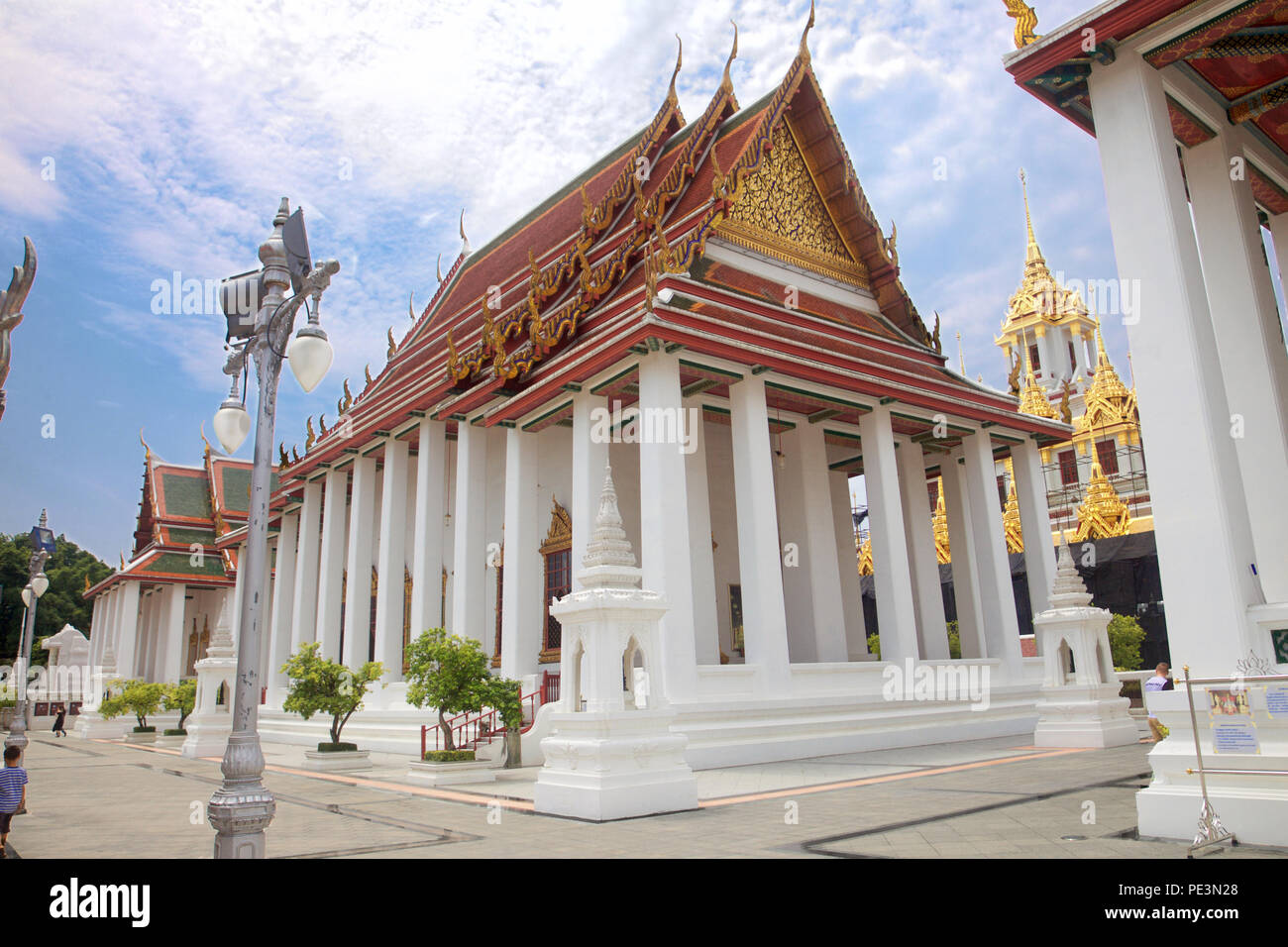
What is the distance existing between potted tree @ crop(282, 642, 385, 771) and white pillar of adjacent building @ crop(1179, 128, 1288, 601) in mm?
10412

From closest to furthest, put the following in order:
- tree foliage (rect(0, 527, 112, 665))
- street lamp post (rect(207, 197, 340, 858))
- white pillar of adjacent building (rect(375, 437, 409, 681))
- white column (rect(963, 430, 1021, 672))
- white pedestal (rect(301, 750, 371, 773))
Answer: street lamp post (rect(207, 197, 340, 858)) < white pedestal (rect(301, 750, 371, 773)) < white column (rect(963, 430, 1021, 672)) < white pillar of adjacent building (rect(375, 437, 409, 681)) < tree foliage (rect(0, 527, 112, 665))

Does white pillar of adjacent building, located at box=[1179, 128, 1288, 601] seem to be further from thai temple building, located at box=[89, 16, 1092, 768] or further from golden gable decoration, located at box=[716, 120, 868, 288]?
golden gable decoration, located at box=[716, 120, 868, 288]

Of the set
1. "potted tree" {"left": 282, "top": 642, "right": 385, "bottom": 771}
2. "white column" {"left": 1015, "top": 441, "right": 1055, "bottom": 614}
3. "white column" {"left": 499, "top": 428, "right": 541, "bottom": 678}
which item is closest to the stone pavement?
"potted tree" {"left": 282, "top": 642, "right": 385, "bottom": 771}

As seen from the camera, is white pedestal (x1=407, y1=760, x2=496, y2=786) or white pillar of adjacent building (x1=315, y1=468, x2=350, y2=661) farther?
white pillar of adjacent building (x1=315, y1=468, x2=350, y2=661)

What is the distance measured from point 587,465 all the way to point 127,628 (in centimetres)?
2409

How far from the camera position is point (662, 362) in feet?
37.1

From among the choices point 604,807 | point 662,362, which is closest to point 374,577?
point 662,362

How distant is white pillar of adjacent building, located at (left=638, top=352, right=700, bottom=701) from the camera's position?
10.4m

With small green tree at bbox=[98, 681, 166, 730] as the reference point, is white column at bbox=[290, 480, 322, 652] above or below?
above

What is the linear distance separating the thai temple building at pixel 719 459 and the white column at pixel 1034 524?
0.05m

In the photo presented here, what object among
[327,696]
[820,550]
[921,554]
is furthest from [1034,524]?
[327,696]
